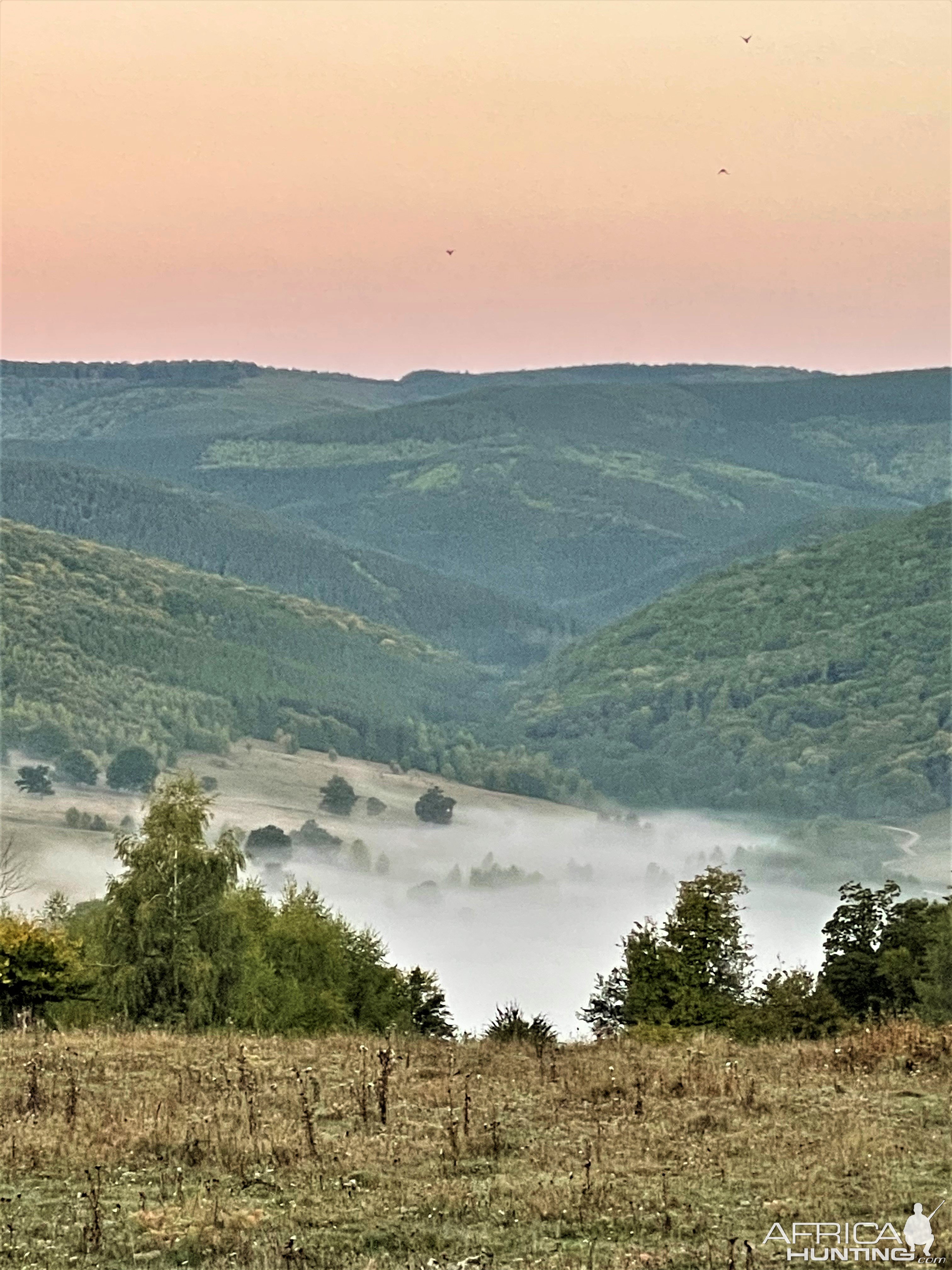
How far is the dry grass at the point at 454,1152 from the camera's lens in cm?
1331

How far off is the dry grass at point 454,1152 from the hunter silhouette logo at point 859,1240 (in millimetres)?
186

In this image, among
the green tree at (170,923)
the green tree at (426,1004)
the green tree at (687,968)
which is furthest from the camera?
the green tree at (687,968)

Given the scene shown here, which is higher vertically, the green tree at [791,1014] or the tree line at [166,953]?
the tree line at [166,953]

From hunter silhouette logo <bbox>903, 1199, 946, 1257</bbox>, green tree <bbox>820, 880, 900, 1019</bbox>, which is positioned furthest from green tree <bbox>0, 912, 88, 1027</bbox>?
green tree <bbox>820, 880, 900, 1019</bbox>

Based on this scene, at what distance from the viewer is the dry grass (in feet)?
43.7

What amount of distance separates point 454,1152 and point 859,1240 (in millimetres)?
4284

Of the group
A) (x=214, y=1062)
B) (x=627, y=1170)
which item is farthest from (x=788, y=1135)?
(x=214, y=1062)

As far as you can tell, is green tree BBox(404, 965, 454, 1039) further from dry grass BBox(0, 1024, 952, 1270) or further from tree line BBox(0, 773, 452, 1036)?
dry grass BBox(0, 1024, 952, 1270)

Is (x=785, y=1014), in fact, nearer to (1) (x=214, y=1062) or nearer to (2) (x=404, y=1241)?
(1) (x=214, y=1062)

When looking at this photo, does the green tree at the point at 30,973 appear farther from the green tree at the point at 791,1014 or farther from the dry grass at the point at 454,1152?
the green tree at the point at 791,1014

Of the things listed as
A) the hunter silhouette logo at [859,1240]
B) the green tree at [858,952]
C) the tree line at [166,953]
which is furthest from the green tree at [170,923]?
the green tree at [858,952]

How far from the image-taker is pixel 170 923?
38062mm

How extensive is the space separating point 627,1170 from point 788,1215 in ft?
6.47

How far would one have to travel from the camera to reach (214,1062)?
70.3 ft
